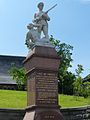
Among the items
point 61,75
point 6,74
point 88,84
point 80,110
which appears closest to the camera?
point 80,110

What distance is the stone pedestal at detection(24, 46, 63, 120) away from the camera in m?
17.2

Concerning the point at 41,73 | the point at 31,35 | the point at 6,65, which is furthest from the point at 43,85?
the point at 6,65

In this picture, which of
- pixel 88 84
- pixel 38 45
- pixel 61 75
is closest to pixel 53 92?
pixel 38 45

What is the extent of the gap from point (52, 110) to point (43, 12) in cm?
462

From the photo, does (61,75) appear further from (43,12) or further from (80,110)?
(43,12)

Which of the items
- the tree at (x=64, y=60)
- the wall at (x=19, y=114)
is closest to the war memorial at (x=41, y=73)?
the wall at (x=19, y=114)

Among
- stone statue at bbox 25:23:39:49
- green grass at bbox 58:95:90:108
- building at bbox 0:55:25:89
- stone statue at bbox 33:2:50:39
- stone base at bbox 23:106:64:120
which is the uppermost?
building at bbox 0:55:25:89

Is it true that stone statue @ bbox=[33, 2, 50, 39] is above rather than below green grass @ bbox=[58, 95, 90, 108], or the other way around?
above

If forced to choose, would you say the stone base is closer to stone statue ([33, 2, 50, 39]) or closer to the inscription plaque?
the inscription plaque

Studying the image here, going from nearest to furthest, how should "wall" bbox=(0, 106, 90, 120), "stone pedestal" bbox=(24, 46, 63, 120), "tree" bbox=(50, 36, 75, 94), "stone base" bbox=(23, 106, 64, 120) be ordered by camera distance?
"stone base" bbox=(23, 106, 64, 120) < "stone pedestal" bbox=(24, 46, 63, 120) < "wall" bbox=(0, 106, 90, 120) < "tree" bbox=(50, 36, 75, 94)

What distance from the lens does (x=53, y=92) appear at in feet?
57.6

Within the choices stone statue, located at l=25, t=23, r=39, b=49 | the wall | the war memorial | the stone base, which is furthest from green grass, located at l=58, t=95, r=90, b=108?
the stone base

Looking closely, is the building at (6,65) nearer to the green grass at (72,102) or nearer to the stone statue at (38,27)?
the green grass at (72,102)

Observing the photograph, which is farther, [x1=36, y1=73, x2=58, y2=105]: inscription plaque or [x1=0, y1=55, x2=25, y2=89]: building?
[x1=0, y1=55, x2=25, y2=89]: building
